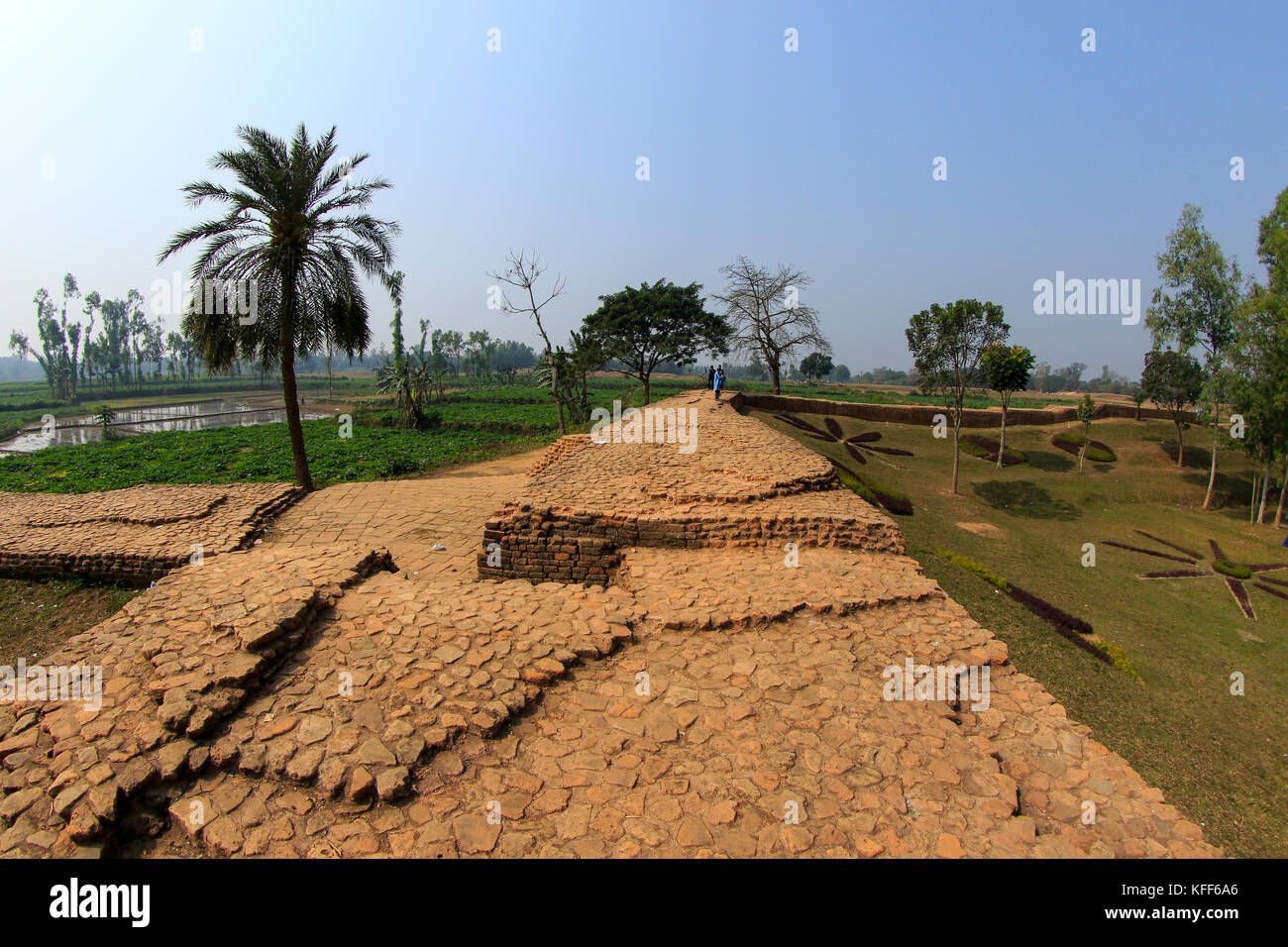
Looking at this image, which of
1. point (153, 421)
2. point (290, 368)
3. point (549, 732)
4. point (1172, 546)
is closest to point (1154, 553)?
point (1172, 546)

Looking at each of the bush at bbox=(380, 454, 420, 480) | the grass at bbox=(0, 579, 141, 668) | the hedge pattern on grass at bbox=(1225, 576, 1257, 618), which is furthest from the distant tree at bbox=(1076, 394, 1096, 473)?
the grass at bbox=(0, 579, 141, 668)

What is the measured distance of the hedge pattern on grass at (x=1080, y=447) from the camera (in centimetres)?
1970

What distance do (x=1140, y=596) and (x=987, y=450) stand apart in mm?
11993

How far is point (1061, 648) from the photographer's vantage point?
641cm

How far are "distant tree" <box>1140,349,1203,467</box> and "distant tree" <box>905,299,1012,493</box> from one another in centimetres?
614

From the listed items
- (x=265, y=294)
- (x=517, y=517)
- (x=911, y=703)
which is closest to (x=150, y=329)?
(x=265, y=294)

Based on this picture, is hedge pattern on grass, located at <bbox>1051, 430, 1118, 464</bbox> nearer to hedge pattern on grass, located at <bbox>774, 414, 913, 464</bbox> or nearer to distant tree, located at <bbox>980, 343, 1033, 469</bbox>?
distant tree, located at <bbox>980, 343, 1033, 469</bbox>

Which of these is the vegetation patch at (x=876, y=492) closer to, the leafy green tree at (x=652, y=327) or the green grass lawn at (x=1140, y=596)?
the green grass lawn at (x=1140, y=596)

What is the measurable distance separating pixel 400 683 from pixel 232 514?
7879 mm

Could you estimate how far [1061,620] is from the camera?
24.7ft

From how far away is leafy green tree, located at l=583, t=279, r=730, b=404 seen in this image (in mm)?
26578

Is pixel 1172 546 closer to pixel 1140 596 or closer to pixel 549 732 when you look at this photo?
pixel 1140 596

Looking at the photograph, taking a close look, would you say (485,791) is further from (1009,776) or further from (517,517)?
(517,517)

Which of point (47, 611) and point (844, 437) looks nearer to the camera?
point (47, 611)
